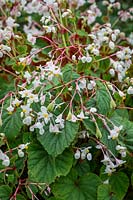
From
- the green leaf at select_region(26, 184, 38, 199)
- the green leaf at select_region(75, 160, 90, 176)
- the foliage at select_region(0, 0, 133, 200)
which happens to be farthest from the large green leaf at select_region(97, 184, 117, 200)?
the green leaf at select_region(26, 184, 38, 199)

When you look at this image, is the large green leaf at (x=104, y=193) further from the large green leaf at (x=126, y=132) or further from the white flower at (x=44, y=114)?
the white flower at (x=44, y=114)

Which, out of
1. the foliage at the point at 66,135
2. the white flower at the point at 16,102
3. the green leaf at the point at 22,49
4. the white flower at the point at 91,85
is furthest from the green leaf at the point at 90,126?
the green leaf at the point at 22,49

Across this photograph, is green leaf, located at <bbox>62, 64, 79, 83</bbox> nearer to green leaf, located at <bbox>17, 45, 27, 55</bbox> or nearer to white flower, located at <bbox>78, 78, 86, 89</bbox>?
white flower, located at <bbox>78, 78, 86, 89</bbox>

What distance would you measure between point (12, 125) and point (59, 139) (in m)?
0.19

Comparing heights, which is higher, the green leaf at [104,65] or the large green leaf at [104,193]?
the green leaf at [104,65]

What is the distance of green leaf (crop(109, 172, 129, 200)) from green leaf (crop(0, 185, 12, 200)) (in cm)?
33

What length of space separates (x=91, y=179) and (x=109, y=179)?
63 mm

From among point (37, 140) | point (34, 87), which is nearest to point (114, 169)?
point (37, 140)

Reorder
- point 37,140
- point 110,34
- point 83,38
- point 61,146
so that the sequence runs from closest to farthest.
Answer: point 61,146 → point 37,140 → point 110,34 → point 83,38

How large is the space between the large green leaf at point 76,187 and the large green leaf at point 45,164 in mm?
78

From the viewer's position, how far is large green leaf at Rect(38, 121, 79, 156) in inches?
55.4

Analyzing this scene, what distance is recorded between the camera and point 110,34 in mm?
1746

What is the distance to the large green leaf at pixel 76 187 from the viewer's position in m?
1.49

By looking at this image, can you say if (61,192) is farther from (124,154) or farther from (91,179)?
(124,154)
